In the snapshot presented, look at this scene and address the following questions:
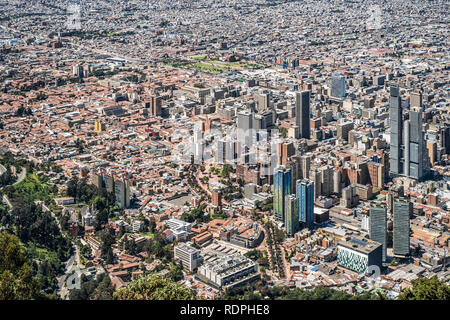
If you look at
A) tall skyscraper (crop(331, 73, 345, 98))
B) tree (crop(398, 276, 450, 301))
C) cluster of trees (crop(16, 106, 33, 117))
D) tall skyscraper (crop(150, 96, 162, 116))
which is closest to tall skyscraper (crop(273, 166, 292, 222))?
tree (crop(398, 276, 450, 301))

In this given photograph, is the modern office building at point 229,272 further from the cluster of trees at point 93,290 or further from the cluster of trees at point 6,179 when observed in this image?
the cluster of trees at point 6,179

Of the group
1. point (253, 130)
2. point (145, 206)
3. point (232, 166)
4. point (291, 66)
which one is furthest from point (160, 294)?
point (291, 66)

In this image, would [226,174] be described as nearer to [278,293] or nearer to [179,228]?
[179,228]

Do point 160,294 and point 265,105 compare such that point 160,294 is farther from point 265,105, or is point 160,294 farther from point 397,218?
point 265,105

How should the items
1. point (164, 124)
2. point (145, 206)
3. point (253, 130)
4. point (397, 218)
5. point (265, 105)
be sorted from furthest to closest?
point (265, 105), point (164, 124), point (253, 130), point (145, 206), point (397, 218)

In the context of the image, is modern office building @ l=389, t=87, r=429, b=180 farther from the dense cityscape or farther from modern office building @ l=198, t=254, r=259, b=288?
modern office building @ l=198, t=254, r=259, b=288

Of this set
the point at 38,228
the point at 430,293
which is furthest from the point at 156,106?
the point at 430,293
